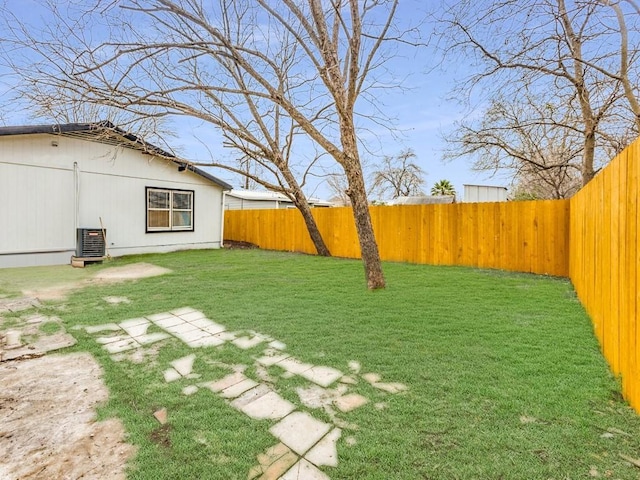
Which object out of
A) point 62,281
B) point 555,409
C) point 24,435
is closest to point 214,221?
point 62,281

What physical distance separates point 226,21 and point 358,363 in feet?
20.5

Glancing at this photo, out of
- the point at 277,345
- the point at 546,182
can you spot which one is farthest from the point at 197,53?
the point at 546,182

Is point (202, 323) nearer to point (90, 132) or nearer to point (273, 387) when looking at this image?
point (273, 387)

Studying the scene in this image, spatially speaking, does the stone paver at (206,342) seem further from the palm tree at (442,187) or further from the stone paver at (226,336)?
the palm tree at (442,187)

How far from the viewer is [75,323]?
358cm

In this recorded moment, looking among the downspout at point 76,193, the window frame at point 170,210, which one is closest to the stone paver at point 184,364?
the downspout at point 76,193

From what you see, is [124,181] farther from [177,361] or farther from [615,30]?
[615,30]

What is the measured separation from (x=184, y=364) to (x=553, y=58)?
859 centimetres

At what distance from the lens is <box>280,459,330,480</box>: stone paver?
146 centimetres

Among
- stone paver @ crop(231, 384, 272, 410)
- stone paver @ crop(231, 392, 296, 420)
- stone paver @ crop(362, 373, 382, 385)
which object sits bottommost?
stone paver @ crop(231, 392, 296, 420)

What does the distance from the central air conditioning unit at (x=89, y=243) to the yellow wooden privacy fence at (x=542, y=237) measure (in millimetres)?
5230

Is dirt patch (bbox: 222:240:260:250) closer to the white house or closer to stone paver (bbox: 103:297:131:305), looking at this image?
the white house

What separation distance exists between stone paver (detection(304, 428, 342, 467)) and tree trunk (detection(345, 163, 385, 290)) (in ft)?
11.0

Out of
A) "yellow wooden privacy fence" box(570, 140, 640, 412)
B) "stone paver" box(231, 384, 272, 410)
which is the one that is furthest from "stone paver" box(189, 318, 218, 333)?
"yellow wooden privacy fence" box(570, 140, 640, 412)
